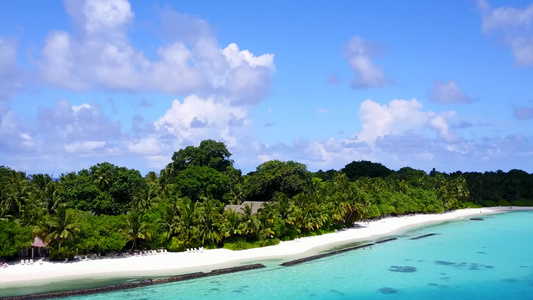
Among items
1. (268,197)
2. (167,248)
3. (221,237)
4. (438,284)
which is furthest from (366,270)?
(268,197)

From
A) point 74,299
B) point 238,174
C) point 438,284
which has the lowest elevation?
point 438,284

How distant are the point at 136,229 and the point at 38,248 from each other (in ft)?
28.4

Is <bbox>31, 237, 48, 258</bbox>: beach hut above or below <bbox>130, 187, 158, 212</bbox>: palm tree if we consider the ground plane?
below

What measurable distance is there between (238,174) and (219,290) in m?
57.3

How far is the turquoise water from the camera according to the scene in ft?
116

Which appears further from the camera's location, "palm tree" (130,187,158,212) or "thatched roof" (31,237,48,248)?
"palm tree" (130,187,158,212)

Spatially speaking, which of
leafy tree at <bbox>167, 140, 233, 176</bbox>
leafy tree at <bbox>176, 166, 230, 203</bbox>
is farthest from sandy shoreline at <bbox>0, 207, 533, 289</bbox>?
leafy tree at <bbox>167, 140, 233, 176</bbox>

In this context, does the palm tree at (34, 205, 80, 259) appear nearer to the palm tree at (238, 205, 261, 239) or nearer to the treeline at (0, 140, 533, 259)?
the treeline at (0, 140, 533, 259)

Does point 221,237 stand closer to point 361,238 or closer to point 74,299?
point 74,299

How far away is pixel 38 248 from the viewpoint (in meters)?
41.5

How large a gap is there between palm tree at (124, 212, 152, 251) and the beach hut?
707 centimetres

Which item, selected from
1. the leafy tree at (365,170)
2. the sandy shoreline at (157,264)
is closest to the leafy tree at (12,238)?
the sandy shoreline at (157,264)

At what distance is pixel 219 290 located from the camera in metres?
35.7

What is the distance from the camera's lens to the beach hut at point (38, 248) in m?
40.0
